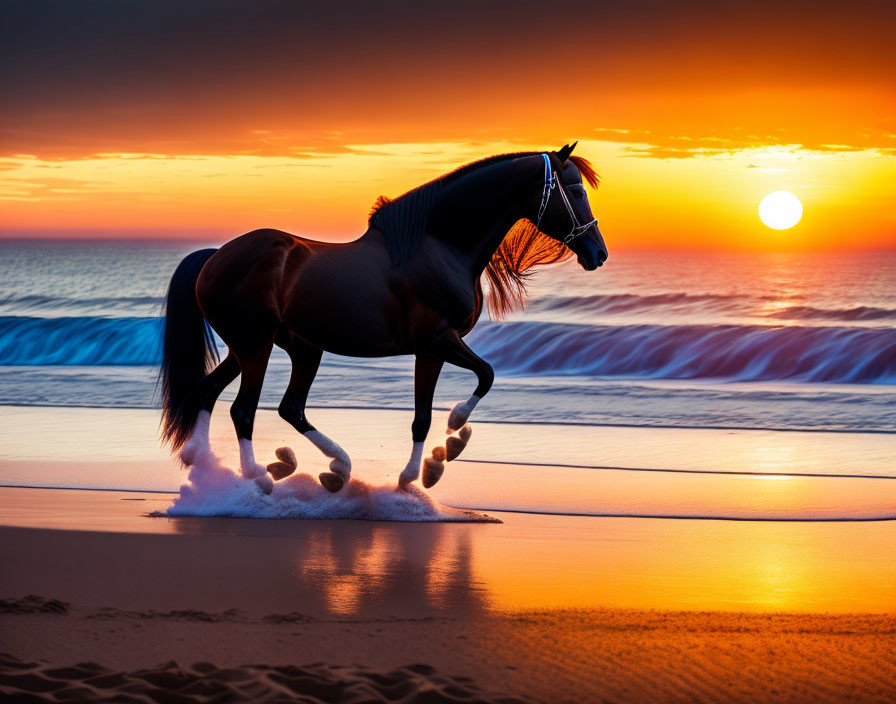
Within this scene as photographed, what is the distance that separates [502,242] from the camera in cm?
645

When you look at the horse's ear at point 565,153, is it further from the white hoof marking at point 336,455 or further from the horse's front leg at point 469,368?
the white hoof marking at point 336,455

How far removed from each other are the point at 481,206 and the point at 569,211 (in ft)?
1.59

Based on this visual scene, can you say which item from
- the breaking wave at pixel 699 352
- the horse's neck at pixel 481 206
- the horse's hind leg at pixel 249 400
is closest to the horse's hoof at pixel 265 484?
the horse's hind leg at pixel 249 400

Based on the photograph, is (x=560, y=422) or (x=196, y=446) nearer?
(x=196, y=446)

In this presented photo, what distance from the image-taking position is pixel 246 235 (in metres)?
6.26

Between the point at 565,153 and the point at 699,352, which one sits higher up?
the point at 565,153

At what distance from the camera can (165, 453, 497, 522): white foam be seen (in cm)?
610

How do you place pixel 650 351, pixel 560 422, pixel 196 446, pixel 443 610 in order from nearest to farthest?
pixel 443 610 < pixel 196 446 < pixel 560 422 < pixel 650 351

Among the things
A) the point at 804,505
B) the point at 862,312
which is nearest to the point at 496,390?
the point at 804,505

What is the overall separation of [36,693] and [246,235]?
11.8 feet

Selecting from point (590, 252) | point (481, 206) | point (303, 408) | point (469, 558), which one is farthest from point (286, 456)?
point (590, 252)

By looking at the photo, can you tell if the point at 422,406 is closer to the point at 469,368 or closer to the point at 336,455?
the point at 469,368

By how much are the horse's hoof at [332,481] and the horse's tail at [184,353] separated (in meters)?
0.86

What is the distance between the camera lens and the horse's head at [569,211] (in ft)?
20.0
